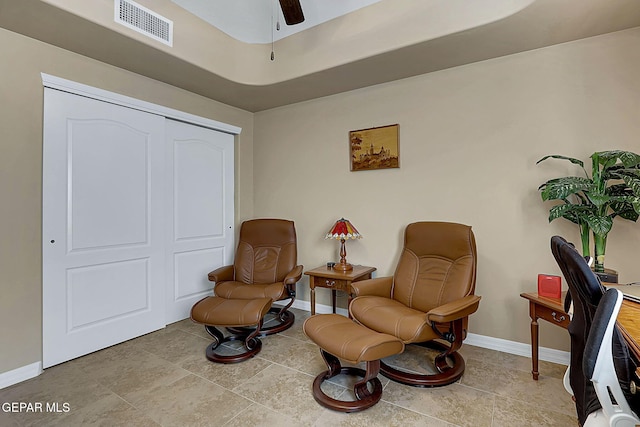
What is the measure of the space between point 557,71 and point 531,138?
0.53 meters

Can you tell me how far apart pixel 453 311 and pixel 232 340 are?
76.0 inches

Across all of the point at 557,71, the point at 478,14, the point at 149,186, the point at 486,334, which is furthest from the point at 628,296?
the point at 149,186

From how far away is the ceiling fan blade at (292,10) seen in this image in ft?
6.34

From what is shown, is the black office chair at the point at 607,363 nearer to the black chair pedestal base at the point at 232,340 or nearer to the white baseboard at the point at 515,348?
the white baseboard at the point at 515,348

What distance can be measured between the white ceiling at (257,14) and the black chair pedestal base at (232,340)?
108 inches

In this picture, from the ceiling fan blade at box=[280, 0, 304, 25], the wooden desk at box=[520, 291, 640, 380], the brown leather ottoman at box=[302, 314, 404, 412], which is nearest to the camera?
the wooden desk at box=[520, 291, 640, 380]

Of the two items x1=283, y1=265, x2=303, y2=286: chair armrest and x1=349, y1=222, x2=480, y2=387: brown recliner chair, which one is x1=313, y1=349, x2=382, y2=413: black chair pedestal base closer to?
x1=349, y1=222, x2=480, y2=387: brown recliner chair

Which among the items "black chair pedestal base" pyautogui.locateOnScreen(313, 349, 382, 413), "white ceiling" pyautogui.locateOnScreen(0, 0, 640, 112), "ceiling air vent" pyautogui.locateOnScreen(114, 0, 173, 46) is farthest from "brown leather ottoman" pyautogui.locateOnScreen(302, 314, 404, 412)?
"ceiling air vent" pyautogui.locateOnScreen(114, 0, 173, 46)

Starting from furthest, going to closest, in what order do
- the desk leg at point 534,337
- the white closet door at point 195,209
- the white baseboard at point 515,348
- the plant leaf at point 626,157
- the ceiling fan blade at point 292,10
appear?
the white closet door at point 195,209 < the white baseboard at point 515,348 < the desk leg at point 534,337 < the ceiling fan blade at point 292,10 < the plant leaf at point 626,157

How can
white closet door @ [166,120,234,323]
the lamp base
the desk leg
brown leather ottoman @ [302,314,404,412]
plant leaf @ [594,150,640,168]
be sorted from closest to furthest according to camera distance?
brown leather ottoman @ [302,314,404,412], plant leaf @ [594,150,640,168], the desk leg, the lamp base, white closet door @ [166,120,234,323]

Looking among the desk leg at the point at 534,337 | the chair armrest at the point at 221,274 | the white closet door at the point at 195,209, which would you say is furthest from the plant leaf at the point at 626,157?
the white closet door at the point at 195,209

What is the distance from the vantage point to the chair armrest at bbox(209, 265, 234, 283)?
3.00 metres

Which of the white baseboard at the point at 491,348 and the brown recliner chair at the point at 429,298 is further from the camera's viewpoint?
the white baseboard at the point at 491,348
